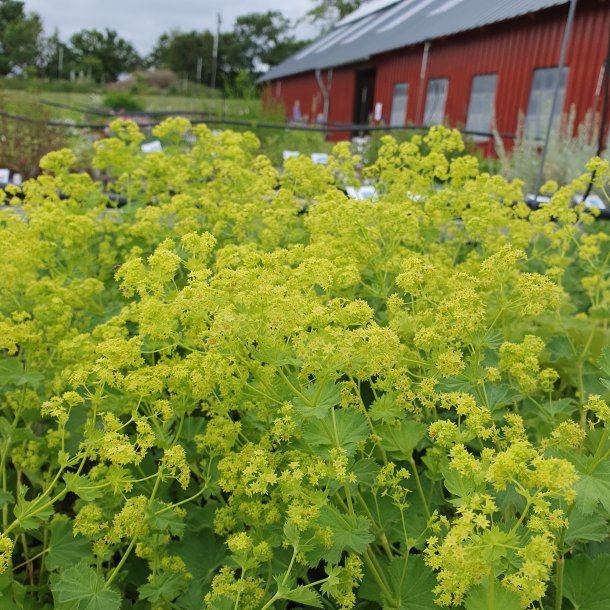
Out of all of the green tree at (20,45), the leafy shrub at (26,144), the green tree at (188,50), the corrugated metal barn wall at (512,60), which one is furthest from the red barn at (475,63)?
the green tree at (188,50)

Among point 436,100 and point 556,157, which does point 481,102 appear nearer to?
point 436,100

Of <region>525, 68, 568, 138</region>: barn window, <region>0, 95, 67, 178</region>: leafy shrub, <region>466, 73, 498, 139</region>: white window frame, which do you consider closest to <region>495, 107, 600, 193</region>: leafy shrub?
<region>525, 68, 568, 138</region>: barn window

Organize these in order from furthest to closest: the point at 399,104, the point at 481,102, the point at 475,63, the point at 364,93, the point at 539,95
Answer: the point at 364,93
the point at 399,104
the point at 481,102
the point at 475,63
the point at 539,95

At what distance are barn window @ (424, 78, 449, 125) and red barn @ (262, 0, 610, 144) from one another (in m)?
0.03

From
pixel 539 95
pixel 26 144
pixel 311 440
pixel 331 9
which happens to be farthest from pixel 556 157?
pixel 331 9

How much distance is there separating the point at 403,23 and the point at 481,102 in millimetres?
6591

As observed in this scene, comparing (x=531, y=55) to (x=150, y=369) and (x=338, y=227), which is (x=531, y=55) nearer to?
(x=338, y=227)

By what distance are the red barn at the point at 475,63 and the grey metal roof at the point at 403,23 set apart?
0.05 metres

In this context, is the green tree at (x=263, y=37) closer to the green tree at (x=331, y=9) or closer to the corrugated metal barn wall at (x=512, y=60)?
the green tree at (x=331, y=9)

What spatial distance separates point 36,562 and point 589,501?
1.90 metres

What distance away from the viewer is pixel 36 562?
2352 millimetres

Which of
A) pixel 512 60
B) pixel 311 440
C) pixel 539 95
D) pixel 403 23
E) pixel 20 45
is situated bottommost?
pixel 311 440

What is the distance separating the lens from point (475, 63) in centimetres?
1463

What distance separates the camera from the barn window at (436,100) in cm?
1621
